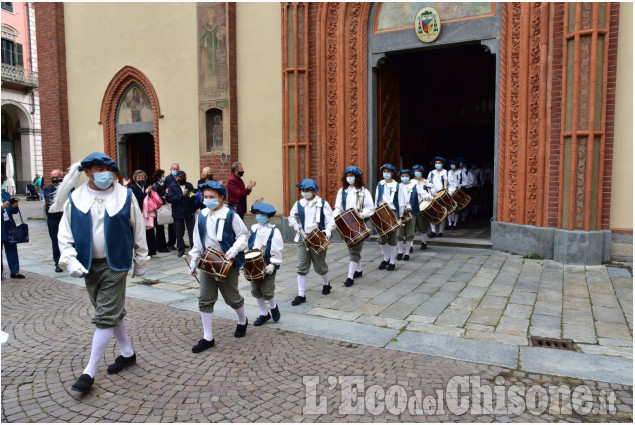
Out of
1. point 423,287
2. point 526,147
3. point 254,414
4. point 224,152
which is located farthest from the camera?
point 224,152

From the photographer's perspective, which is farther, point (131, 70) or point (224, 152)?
point (131, 70)

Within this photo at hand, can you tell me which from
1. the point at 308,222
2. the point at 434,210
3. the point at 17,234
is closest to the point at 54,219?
the point at 17,234

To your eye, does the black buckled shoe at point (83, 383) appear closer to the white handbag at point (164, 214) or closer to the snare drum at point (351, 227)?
the snare drum at point (351, 227)

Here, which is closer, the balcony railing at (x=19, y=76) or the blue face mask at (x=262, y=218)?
the blue face mask at (x=262, y=218)

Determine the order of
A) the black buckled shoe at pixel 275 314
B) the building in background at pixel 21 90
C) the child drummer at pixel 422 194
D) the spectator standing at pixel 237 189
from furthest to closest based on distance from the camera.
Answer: the building in background at pixel 21 90
the spectator standing at pixel 237 189
the child drummer at pixel 422 194
the black buckled shoe at pixel 275 314

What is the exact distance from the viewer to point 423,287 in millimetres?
6691

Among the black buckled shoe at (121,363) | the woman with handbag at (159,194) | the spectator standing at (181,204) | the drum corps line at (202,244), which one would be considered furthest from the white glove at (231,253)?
the woman with handbag at (159,194)

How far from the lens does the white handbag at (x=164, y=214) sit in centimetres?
959

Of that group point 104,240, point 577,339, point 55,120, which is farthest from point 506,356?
point 55,120

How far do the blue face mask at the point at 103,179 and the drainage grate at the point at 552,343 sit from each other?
4.30 meters

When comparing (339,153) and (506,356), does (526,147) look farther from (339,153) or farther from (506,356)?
(506,356)

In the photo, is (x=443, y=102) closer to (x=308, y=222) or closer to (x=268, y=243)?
(x=308, y=222)

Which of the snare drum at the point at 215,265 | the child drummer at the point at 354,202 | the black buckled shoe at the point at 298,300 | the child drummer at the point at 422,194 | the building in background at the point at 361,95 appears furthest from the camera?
the child drummer at the point at 422,194

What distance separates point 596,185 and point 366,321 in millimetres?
5170
